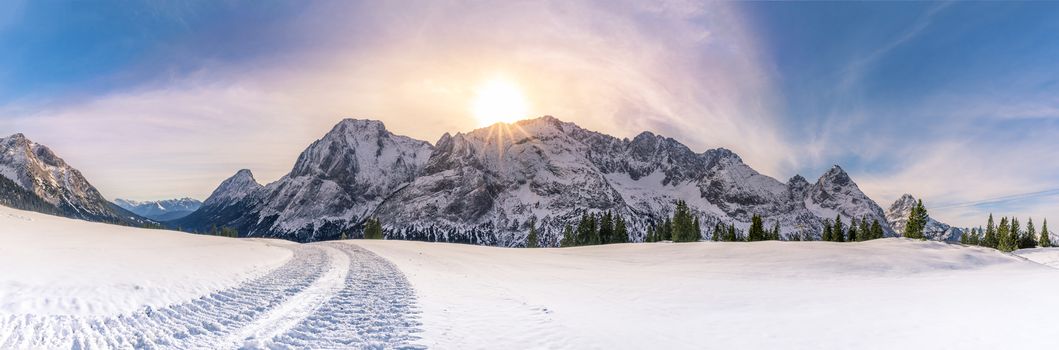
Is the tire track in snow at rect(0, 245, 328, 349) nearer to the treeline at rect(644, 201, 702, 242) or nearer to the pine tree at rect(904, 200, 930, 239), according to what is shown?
the treeline at rect(644, 201, 702, 242)

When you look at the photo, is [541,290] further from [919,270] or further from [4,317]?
[919,270]

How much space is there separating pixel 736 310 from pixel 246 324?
1344 cm

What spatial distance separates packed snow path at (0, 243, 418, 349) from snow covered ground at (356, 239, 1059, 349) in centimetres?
108

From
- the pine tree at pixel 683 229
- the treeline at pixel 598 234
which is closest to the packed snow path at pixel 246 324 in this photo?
the treeline at pixel 598 234

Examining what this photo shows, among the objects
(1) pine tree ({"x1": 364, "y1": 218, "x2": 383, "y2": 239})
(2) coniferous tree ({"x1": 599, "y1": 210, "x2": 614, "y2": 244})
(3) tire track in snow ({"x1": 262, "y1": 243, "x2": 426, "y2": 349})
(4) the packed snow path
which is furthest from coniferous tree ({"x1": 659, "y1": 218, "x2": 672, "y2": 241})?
(4) the packed snow path

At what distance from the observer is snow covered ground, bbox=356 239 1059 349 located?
9.87m

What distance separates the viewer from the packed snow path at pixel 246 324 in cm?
805

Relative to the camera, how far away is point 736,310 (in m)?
14.1

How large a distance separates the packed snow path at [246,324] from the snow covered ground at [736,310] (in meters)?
1.08

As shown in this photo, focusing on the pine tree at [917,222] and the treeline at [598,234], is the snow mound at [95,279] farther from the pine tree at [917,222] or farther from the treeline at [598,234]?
the pine tree at [917,222]

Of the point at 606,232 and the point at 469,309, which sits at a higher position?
the point at 606,232

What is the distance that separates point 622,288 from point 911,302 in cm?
982

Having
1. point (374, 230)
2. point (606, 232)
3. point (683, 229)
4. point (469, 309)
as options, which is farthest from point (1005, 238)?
point (374, 230)

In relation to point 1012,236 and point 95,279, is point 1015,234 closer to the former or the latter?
point 1012,236
